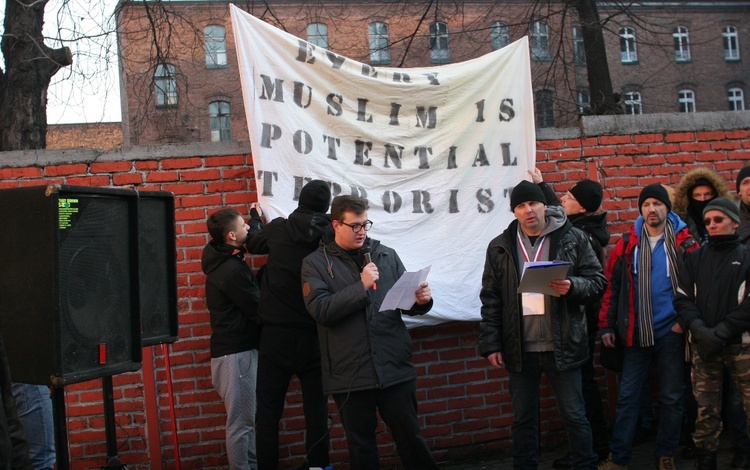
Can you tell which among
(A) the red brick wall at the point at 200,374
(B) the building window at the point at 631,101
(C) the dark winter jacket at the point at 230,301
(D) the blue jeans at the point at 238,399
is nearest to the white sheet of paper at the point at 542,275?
(A) the red brick wall at the point at 200,374

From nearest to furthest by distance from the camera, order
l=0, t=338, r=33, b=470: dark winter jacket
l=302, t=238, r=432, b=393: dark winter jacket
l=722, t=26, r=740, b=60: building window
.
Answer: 1. l=0, t=338, r=33, b=470: dark winter jacket
2. l=302, t=238, r=432, b=393: dark winter jacket
3. l=722, t=26, r=740, b=60: building window

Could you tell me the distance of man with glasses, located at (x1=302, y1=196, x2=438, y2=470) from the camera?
448 centimetres

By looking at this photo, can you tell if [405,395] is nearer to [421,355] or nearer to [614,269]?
[421,355]

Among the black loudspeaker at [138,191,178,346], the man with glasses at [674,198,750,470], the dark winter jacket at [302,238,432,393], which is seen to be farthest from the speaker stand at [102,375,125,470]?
the man with glasses at [674,198,750,470]

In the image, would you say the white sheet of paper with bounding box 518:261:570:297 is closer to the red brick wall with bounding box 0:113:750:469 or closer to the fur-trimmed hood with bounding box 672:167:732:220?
the red brick wall with bounding box 0:113:750:469

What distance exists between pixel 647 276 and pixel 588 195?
729 millimetres

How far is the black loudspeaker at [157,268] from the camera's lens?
4.37 meters

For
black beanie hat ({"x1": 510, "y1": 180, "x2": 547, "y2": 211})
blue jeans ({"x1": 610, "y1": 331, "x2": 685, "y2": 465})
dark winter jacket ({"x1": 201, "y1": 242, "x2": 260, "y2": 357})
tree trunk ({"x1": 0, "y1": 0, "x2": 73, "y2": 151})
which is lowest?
blue jeans ({"x1": 610, "y1": 331, "x2": 685, "y2": 465})

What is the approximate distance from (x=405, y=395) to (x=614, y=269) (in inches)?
81.0

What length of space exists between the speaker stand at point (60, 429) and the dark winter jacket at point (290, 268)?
1.74m

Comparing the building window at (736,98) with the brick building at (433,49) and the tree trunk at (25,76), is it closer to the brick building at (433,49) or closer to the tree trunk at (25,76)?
the brick building at (433,49)

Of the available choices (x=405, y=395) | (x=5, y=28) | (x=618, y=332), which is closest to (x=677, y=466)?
(x=618, y=332)

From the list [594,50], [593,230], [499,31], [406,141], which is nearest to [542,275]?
[593,230]

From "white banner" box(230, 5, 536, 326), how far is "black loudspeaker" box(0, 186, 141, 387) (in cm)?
204
